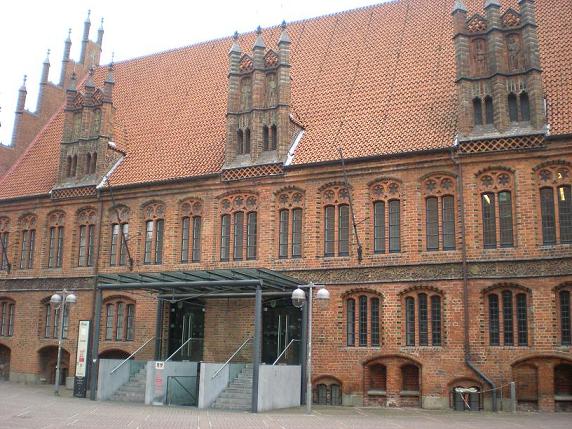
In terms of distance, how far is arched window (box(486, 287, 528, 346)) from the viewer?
76.4 feet

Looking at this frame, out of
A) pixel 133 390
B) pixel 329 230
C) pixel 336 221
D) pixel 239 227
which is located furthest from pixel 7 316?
pixel 336 221

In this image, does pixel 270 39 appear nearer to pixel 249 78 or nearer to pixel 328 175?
pixel 249 78

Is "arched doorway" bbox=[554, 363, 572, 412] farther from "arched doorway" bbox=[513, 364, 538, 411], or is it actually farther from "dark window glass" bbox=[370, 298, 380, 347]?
"dark window glass" bbox=[370, 298, 380, 347]

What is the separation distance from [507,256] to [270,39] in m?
17.9

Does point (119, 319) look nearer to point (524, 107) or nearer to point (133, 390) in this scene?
point (133, 390)

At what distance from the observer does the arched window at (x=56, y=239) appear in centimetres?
3347

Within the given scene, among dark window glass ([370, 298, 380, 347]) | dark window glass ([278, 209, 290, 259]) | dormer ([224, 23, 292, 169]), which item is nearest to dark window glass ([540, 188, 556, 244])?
dark window glass ([370, 298, 380, 347])

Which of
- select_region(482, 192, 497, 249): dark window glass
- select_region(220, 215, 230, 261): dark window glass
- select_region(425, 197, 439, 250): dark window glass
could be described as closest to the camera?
select_region(482, 192, 497, 249): dark window glass

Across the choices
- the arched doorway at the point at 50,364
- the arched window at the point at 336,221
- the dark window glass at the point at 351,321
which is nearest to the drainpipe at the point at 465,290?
the dark window glass at the point at 351,321

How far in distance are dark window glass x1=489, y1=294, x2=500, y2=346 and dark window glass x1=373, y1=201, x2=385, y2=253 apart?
430 centimetres

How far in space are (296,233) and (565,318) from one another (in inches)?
405

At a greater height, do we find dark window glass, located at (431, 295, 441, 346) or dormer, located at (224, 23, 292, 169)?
dormer, located at (224, 23, 292, 169)

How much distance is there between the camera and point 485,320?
23.6m

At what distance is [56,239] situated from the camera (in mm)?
33781
